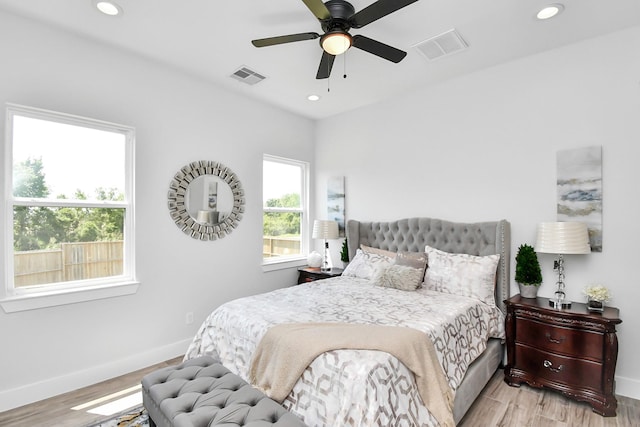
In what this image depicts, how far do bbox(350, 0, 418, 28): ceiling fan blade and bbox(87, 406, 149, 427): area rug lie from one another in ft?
10.2

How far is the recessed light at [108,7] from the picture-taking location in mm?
2391

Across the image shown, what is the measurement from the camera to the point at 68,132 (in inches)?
114

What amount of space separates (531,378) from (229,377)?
247 centimetres

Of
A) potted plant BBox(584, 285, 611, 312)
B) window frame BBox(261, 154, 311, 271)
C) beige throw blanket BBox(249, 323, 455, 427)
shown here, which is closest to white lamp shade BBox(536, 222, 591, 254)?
potted plant BBox(584, 285, 611, 312)

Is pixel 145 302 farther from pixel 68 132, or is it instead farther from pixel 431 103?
pixel 431 103

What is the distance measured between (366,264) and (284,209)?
→ 5.20 feet

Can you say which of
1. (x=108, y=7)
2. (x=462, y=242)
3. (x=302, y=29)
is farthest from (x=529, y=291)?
(x=108, y=7)

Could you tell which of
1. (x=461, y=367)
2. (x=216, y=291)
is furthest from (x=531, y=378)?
(x=216, y=291)

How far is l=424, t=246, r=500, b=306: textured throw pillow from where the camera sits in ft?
10.0

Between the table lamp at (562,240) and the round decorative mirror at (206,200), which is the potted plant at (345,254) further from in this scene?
the table lamp at (562,240)

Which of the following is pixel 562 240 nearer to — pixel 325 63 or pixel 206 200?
pixel 325 63

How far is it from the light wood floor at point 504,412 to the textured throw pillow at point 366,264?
4.94 ft

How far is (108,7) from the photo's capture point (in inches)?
96.0

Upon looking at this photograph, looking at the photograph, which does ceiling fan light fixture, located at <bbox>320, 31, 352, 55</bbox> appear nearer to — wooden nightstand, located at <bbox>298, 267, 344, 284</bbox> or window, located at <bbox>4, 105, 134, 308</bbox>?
window, located at <bbox>4, 105, 134, 308</bbox>
